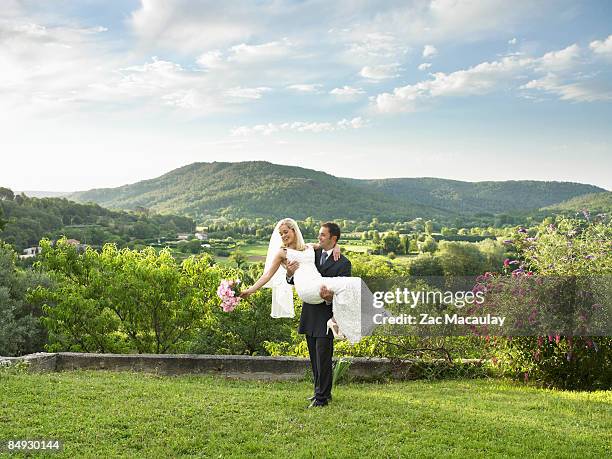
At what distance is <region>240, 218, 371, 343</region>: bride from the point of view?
5.91m

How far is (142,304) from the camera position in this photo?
44.0 ft

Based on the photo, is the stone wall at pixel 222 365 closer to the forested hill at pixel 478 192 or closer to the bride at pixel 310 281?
the bride at pixel 310 281

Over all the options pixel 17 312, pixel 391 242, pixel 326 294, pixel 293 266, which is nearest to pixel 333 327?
pixel 326 294

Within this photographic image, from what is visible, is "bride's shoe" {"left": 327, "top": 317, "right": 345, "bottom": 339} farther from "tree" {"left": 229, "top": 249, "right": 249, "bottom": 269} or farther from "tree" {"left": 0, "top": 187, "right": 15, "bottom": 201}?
"tree" {"left": 0, "top": 187, "right": 15, "bottom": 201}

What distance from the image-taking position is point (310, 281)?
596cm

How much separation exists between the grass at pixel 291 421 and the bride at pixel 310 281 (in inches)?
33.9

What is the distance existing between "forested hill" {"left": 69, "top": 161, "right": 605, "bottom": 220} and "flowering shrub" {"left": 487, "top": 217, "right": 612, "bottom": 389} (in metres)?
59.9

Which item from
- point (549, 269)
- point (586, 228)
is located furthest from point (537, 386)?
point (586, 228)

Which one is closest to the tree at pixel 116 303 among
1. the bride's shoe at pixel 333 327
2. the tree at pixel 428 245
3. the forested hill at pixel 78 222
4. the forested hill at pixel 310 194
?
the bride's shoe at pixel 333 327

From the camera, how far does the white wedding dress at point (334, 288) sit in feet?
19.4

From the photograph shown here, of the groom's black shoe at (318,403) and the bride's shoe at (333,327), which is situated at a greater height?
the bride's shoe at (333,327)

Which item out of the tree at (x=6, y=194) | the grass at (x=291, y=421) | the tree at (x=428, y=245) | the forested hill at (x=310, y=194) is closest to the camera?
the grass at (x=291, y=421)

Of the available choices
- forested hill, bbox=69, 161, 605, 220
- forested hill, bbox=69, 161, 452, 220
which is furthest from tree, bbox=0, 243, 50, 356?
forested hill, bbox=69, 161, 605, 220

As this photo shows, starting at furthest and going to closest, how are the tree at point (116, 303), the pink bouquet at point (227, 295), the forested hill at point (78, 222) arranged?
the forested hill at point (78, 222) → the tree at point (116, 303) → the pink bouquet at point (227, 295)
